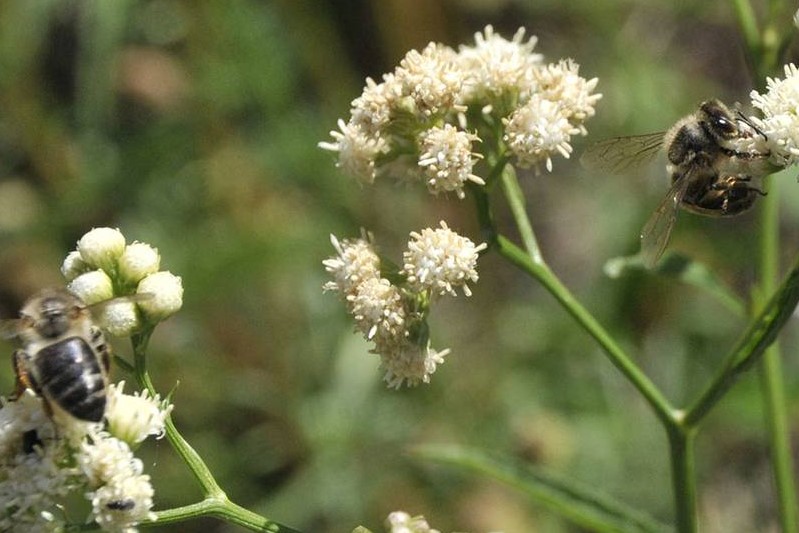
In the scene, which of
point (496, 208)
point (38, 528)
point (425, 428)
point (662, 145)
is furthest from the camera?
point (496, 208)

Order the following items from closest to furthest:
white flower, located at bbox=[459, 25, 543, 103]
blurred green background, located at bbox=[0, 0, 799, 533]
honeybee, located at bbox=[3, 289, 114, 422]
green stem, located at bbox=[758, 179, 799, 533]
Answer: honeybee, located at bbox=[3, 289, 114, 422], white flower, located at bbox=[459, 25, 543, 103], green stem, located at bbox=[758, 179, 799, 533], blurred green background, located at bbox=[0, 0, 799, 533]

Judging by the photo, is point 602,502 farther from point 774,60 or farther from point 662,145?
point 774,60

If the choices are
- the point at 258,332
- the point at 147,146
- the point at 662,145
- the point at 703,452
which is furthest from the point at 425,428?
the point at 662,145

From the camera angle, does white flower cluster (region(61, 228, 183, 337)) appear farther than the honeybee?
Yes

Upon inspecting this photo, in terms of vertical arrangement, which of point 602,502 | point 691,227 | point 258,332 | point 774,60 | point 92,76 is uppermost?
point 92,76

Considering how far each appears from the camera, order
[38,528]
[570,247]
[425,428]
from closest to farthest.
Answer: [38,528], [425,428], [570,247]

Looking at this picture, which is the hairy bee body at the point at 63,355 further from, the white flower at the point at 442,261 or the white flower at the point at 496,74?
the white flower at the point at 496,74

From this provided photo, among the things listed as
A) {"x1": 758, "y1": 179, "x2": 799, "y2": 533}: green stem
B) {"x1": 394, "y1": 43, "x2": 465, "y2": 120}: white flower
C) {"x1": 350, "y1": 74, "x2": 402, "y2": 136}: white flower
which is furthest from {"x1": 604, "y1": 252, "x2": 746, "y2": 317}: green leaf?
{"x1": 350, "y1": 74, "x2": 402, "y2": 136}: white flower

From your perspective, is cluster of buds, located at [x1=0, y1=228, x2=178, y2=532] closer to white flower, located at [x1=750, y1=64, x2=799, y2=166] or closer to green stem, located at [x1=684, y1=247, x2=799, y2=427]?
green stem, located at [x1=684, y1=247, x2=799, y2=427]
